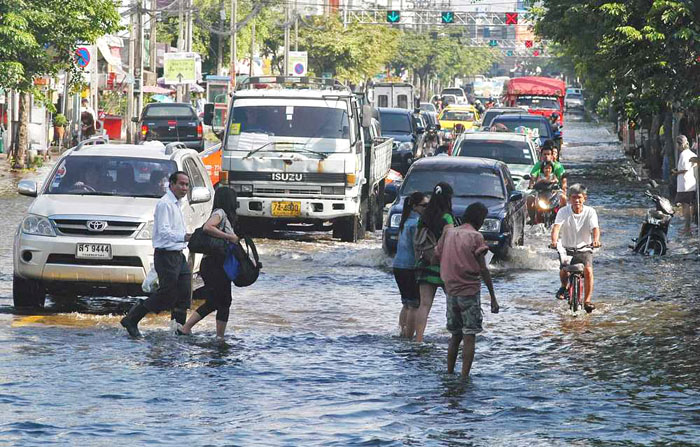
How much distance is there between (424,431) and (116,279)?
548 cm

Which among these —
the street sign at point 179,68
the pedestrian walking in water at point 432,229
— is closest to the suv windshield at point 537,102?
the street sign at point 179,68

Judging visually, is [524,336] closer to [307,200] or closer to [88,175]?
[88,175]

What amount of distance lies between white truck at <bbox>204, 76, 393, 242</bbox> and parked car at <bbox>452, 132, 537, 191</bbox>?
410cm

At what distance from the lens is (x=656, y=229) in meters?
21.7

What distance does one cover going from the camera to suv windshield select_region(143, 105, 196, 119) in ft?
156

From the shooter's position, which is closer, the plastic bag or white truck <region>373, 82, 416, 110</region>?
the plastic bag

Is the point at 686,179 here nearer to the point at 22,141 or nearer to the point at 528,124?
the point at 528,124

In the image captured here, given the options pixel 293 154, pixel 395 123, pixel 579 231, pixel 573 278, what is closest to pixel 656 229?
pixel 293 154

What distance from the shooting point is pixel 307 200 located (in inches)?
865

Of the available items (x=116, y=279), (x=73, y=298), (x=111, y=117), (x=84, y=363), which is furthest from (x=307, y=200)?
(x=111, y=117)

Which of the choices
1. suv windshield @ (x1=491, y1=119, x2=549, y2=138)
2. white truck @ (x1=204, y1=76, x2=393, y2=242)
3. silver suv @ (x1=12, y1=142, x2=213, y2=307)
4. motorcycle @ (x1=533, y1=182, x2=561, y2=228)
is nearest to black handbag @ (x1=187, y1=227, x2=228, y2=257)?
silver suv @ (x1=12, y1=142, x2=213, y2=307)

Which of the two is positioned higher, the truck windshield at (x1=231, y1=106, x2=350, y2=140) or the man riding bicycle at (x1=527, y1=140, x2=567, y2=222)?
the truck windshield at (x1=231, y1=106, x2=350, y2=140)

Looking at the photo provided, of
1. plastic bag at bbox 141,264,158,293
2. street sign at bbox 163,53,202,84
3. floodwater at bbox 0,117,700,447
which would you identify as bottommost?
floodwater at bbox 0,117,700,447

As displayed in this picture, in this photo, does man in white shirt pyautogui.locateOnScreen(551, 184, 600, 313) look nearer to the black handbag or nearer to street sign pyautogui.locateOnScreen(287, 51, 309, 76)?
the black handbag
